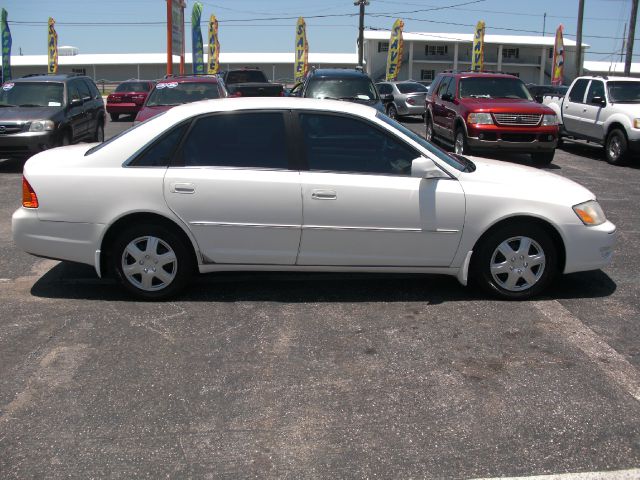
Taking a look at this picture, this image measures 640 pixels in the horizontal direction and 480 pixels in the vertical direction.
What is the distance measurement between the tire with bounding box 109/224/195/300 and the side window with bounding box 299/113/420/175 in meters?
1.24

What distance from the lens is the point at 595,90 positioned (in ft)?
46.4

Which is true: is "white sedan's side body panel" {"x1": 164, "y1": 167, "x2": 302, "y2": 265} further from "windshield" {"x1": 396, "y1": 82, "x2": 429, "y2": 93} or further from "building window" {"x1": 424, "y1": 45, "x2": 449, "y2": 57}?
"building window" {"x1": 424, "y1": 45, "x2": 449, "y2": 57}

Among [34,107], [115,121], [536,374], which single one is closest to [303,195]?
[536,374]

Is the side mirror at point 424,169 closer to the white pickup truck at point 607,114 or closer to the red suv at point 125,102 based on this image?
the white pickup truck at point 607,114

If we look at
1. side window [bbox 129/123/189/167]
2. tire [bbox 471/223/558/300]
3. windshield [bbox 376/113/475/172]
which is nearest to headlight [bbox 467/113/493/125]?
windshield [bbox 376/113/475/172]

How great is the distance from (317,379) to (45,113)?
32.9 ft

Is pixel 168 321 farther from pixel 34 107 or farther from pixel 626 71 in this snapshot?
pixel 626 71

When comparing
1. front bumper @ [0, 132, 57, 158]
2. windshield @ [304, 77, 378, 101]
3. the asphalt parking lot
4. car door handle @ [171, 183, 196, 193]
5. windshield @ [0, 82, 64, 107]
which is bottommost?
the asphalt parking lot

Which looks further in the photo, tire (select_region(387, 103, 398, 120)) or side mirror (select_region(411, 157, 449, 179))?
tire (select_region(387, 103, 398, 120))

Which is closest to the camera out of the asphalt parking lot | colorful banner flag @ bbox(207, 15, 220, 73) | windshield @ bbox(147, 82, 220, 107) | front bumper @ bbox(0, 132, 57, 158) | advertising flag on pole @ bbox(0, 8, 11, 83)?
the asphalt parking lot

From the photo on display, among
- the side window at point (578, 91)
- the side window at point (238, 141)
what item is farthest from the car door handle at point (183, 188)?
the side window at point (578, 91)

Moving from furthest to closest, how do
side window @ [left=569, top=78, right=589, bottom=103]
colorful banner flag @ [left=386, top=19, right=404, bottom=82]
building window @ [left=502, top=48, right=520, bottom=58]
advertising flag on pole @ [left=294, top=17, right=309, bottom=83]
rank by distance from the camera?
building window @ [left=502, top=48, right=520, bottom=58] → colorful banner flag @ [left=386, top=19, right=404, bottom=82] → advertising flag on pole @ [left=294, top=17, right=309, bottom=83] → side window @ [left=569, top=78, right=589, bottom=103]

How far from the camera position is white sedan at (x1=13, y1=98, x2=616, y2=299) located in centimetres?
495

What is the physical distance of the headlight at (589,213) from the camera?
5109 millimetres
